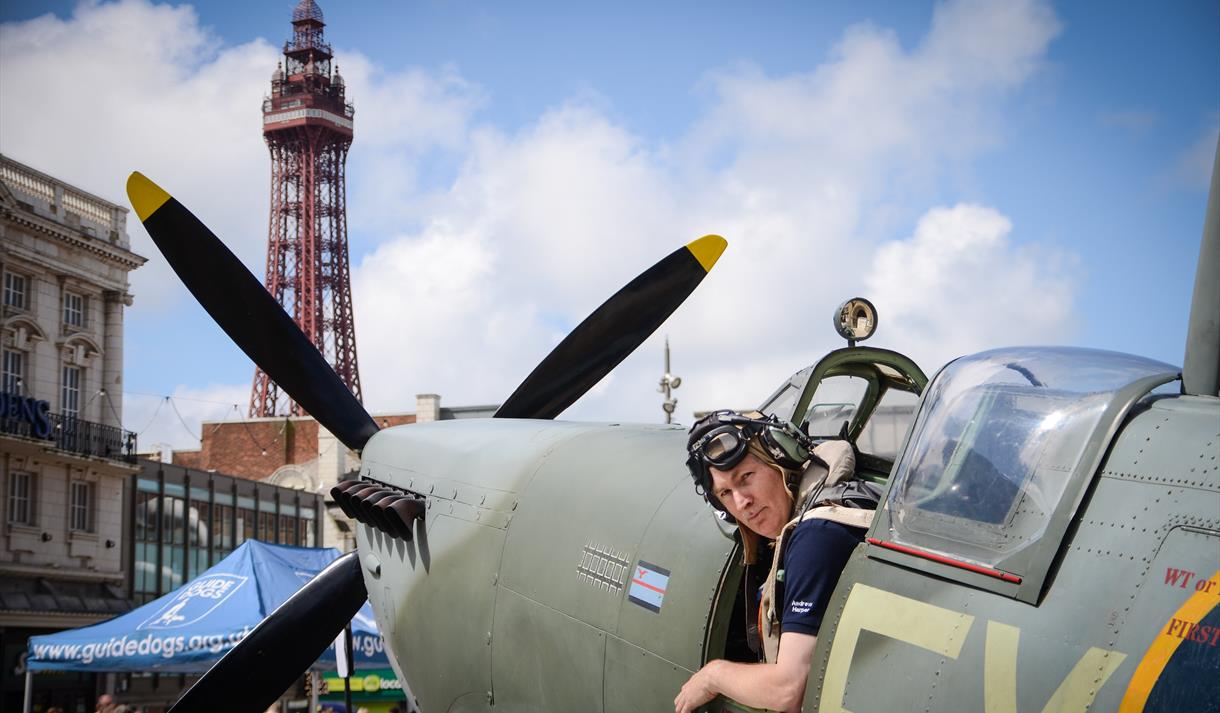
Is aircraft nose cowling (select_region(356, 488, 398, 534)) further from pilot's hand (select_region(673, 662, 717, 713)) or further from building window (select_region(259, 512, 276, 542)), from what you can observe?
building window (select_region(259, 512, 276, 542))

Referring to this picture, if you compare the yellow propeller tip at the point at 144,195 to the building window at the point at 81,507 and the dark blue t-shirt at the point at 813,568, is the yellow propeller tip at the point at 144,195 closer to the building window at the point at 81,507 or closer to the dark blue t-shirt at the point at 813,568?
the dark blue t-shirt at the point at 813,568

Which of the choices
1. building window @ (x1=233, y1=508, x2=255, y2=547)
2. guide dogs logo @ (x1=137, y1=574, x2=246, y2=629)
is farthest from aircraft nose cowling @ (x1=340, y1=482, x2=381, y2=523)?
building window @ (x1=233, y1=508, x2=255, y2=547)

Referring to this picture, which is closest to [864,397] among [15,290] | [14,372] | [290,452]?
Result: [14,372]

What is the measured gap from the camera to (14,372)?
35.1m

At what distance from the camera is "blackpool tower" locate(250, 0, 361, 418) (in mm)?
90312

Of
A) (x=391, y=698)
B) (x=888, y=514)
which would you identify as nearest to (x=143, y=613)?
(x=391, y=698)

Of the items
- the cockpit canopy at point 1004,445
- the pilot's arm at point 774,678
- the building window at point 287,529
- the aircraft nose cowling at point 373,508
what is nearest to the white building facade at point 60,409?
the building window at point 287,529

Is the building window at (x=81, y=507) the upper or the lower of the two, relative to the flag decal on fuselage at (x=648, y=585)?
lower

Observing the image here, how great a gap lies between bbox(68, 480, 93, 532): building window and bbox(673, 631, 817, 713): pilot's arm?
36825 millimetres

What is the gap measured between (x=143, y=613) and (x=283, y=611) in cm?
958

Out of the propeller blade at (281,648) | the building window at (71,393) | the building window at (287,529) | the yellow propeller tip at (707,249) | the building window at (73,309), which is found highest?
the building window at (73,309)

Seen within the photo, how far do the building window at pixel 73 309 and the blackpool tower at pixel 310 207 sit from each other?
48648 mm

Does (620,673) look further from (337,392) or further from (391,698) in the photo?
(391,698)

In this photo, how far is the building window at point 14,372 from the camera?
3481cm
